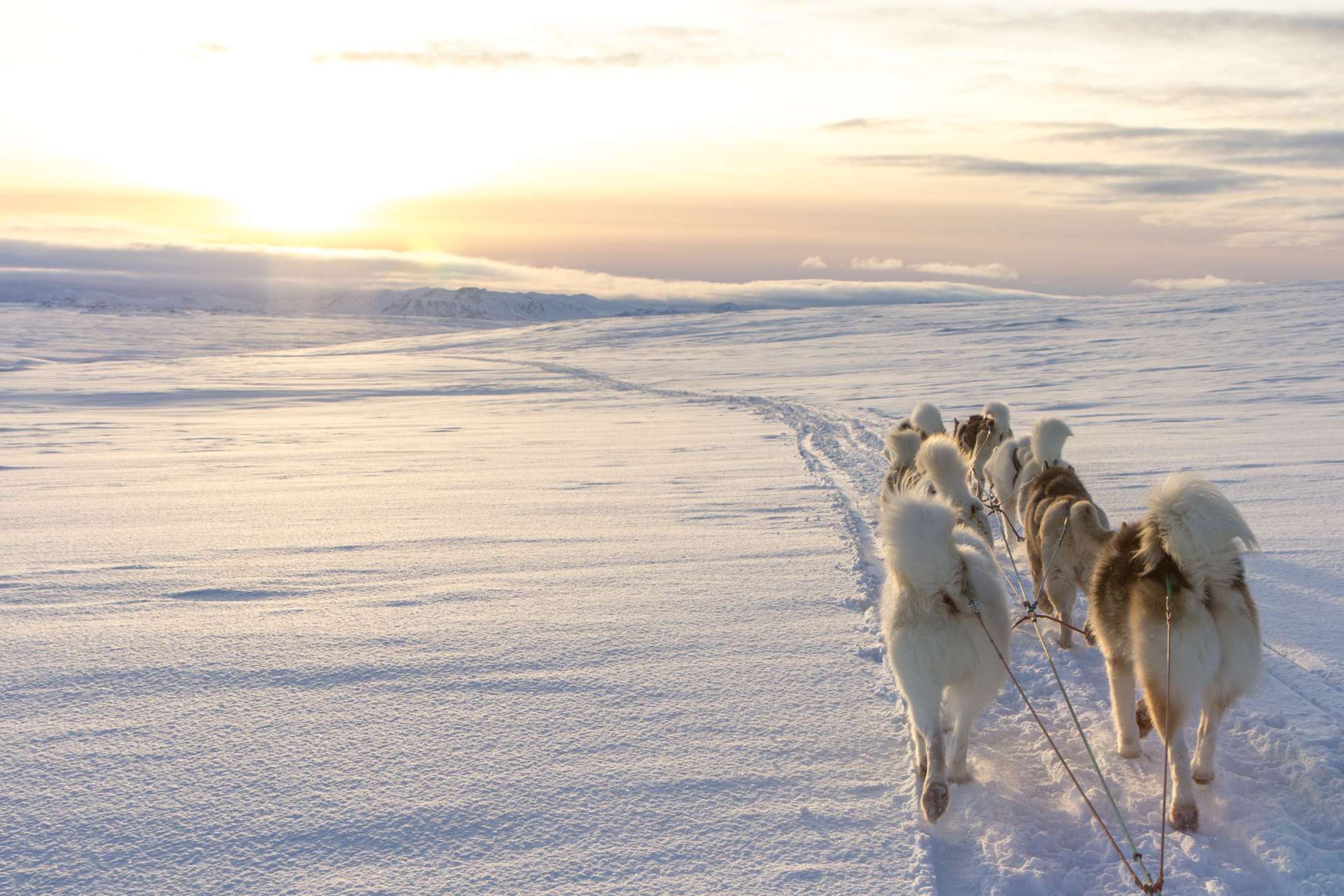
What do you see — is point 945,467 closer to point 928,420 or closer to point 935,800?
point 935,800

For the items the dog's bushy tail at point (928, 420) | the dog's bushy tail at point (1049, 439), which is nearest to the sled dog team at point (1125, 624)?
the dog's bushy tail at point (1049, 439)

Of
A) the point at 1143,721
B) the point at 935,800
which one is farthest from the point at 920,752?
the point at 1143,721

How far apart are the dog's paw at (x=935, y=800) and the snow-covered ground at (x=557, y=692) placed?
0.17ft

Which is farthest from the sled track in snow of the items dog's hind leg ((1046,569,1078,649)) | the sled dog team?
dog's hind leg ((1046,569,1078,649))

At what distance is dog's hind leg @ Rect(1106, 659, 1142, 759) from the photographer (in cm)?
296

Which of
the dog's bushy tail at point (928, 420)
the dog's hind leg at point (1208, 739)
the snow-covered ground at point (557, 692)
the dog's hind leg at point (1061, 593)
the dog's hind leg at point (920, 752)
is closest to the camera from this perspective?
the snow-covered ground at point (557, 692)

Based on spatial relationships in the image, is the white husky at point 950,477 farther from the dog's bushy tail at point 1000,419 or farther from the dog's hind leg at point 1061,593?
the dog's bushy tail at point 1000,419

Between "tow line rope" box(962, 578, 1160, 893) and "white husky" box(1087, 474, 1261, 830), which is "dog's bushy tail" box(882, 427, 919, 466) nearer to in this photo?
"tow line rope" box(962, 578, 1160, 893)

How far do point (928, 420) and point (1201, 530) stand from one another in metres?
4.81

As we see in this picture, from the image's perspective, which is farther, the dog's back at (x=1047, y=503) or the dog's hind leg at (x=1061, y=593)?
the dog's back at (x=1047, y=503)

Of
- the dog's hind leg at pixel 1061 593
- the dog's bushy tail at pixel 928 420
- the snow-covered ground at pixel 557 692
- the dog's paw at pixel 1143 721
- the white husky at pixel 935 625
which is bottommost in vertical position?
the snow-covered ground at pixel 557 692

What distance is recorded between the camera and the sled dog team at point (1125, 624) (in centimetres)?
251

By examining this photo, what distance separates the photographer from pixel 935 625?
8.92 feet

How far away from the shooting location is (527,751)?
3064mm
